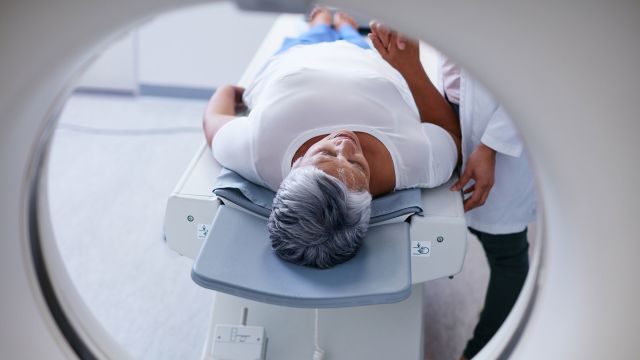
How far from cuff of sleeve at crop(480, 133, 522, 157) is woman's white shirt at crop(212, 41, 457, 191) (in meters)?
0.12

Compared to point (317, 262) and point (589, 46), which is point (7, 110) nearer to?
point (589, 46)

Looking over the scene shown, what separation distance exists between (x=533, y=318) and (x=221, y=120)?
108 cm

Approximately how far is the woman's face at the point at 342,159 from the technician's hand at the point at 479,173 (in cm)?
25

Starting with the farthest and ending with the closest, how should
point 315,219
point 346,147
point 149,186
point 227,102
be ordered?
1. point 149,186
2. point 227,102
3. point 346,147
4. point 315,219

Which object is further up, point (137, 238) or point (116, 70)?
point (116, 70)

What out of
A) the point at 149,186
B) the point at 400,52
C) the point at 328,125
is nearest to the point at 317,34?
the point at 400,52

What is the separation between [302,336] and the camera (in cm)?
152

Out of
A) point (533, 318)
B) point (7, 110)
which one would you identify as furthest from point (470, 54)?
point (7, 110)

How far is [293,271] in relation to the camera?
1235 millimetres

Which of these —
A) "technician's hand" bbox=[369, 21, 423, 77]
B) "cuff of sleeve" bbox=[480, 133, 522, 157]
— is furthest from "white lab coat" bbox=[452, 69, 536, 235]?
"technician's hand" bbox=[369, 21, 423, 77]

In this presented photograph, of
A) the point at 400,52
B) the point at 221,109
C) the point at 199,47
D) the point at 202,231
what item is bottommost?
the point at 199,47

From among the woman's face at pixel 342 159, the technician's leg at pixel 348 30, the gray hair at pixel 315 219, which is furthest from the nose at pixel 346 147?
the technician's leg at pixel 348 30

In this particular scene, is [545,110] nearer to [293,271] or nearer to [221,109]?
[293,271]

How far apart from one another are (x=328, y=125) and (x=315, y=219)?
32 centimetres
